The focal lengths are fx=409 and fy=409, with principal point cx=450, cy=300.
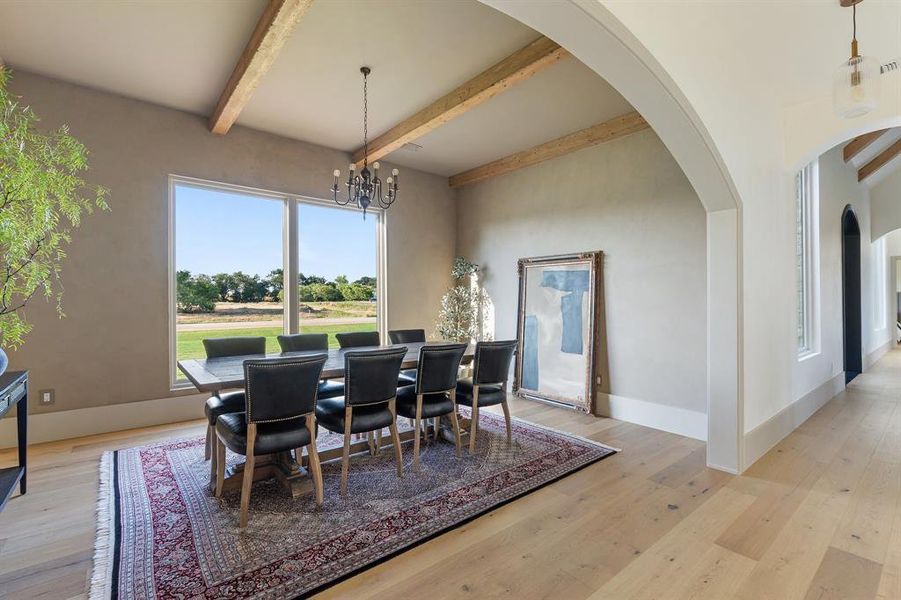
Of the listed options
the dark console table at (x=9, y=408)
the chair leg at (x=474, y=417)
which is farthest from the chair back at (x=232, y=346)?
the chair leg at (x=474, y=417)

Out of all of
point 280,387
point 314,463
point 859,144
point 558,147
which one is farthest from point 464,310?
point 859,144

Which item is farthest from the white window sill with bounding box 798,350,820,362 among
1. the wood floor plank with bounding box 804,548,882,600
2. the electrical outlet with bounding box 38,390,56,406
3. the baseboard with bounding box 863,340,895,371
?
the electrical outlet with bounding box 38,390,56,406

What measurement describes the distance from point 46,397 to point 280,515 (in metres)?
2.87

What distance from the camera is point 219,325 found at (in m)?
4.52

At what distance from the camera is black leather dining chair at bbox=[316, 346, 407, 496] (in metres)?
2.62

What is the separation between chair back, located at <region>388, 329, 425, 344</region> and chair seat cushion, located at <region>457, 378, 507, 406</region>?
1.19 m

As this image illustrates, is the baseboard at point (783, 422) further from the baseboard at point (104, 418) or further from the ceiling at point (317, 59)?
the baseboard at point (104, 418)

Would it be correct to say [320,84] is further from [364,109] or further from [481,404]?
[481,404]

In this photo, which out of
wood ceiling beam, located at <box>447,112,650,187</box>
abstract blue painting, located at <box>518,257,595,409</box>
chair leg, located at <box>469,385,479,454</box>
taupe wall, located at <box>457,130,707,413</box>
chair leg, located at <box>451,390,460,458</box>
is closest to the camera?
chair leg, located at <box>451,390,460,458</box>

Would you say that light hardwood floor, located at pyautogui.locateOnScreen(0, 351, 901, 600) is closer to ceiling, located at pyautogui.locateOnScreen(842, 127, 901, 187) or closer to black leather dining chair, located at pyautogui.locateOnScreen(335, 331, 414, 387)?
black leather dining chair, located at pyautogui.locateOnScreen(335, 331, 414, 387)

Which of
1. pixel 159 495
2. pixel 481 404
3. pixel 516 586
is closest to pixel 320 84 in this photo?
pixel 481 404

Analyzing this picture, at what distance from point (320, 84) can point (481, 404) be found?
3.10 meters

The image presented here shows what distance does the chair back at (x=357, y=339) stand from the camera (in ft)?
13.7

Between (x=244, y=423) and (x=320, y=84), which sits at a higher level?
(x=320, y=84)
